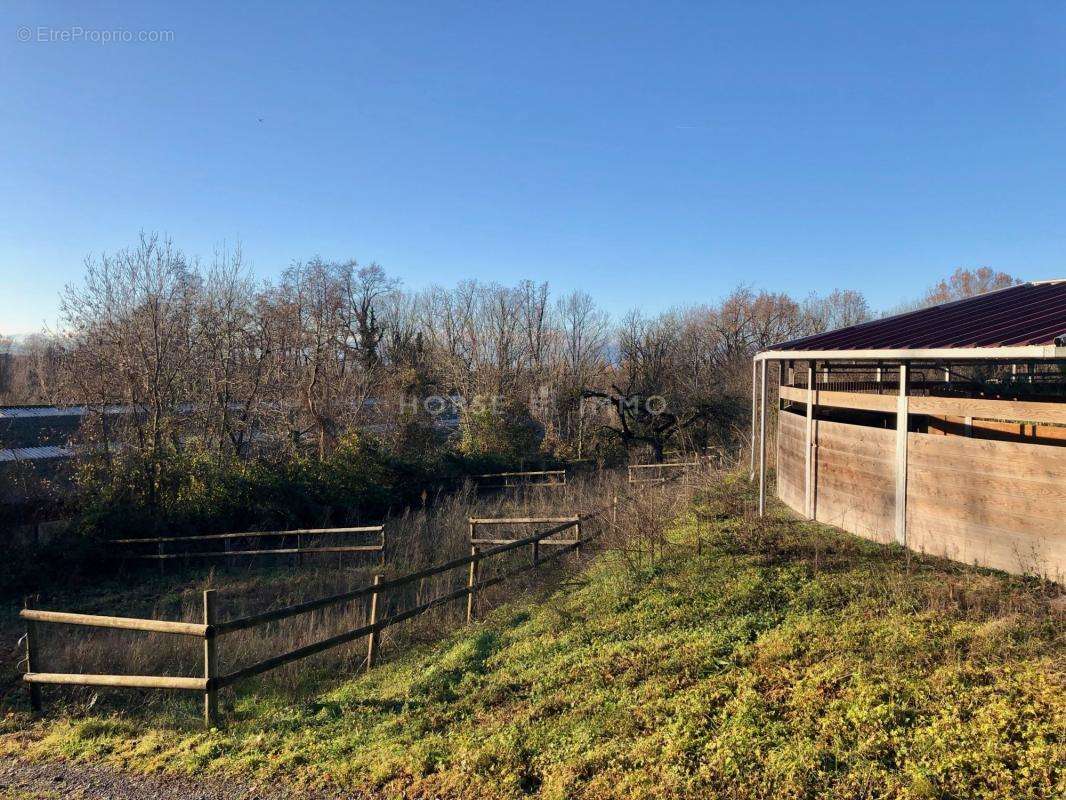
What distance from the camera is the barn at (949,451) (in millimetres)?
6730

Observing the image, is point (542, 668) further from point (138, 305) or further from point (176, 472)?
point (138, 305)

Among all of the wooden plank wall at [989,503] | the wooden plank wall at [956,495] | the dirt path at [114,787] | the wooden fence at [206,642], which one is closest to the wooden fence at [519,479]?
the wooden plank wall at [956,495]

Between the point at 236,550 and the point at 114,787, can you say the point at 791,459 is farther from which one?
the point at 236,550

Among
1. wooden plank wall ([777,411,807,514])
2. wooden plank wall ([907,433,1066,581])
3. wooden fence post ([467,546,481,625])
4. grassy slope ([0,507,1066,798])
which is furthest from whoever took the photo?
→ wooden plank wall ([777,411,807,514])

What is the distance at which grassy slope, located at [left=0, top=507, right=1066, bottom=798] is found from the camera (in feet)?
13.4

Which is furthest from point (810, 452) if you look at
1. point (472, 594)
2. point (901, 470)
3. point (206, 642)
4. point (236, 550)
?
point (236, 550)

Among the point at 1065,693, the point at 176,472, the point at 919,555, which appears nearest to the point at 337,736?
the point at 1065,693

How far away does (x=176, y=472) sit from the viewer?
671 inches

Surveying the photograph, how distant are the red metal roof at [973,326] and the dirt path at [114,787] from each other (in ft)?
25.5

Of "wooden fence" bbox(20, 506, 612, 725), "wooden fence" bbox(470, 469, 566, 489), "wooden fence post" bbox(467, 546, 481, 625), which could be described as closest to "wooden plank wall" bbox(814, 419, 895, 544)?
"wooden fence post" bbox(467, 546, 481, 625)

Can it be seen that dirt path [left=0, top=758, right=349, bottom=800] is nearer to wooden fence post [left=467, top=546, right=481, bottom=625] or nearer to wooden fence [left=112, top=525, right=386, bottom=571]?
wooden fence post [left=467, top=546, right=481, bottom=625]

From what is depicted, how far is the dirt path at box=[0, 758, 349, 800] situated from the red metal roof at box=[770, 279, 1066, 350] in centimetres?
776

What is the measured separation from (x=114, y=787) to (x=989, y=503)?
915cm

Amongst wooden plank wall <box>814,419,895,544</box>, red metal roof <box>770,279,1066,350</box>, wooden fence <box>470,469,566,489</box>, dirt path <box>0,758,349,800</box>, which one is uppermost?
red metal roof <box>770,279,1066,350</box>
